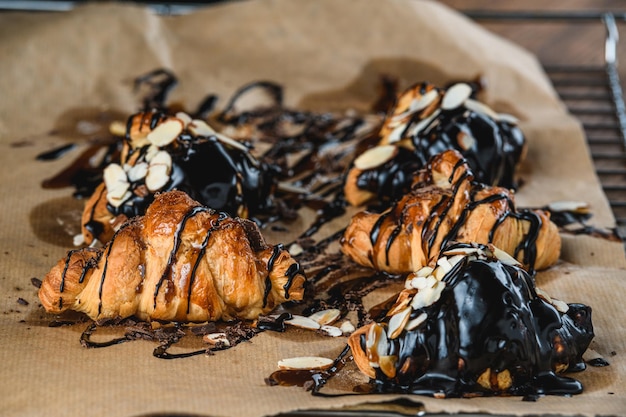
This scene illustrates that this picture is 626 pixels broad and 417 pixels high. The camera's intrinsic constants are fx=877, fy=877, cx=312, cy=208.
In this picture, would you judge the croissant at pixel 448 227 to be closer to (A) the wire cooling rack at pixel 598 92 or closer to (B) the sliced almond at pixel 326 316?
(B) the sliced almond at pixel 326 316

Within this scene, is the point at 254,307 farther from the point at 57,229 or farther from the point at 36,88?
the point at 36,88

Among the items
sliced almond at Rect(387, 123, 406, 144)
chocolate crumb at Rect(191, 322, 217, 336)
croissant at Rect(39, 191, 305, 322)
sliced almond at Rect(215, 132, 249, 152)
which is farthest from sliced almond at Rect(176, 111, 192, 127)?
chocolate crumb at Rect(191, 322, 217, 336)

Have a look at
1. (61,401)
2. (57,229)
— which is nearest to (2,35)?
(57,229)

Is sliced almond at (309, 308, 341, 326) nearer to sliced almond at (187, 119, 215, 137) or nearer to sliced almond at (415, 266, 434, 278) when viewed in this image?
sliced almond at (415, 266, 434, 278)

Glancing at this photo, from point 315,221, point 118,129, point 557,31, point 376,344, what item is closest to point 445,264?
point 376,344

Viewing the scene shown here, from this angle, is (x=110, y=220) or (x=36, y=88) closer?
(x=110, y=220)

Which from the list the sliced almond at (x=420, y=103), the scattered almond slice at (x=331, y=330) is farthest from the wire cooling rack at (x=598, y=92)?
the scattered almond slice at (x=331, y=330)
